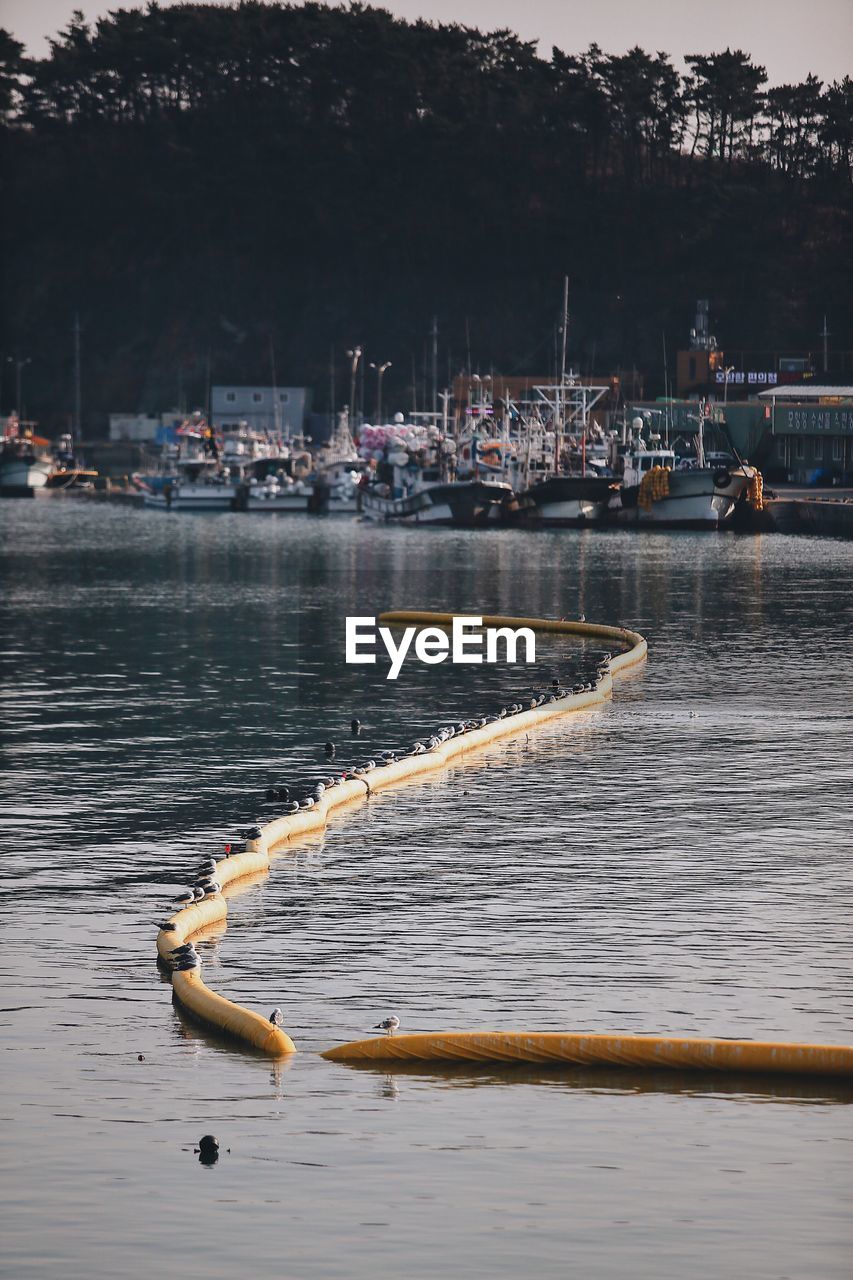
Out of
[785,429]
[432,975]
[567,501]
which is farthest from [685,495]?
[432,975]

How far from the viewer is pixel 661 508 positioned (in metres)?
150

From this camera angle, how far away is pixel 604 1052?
75.8ft

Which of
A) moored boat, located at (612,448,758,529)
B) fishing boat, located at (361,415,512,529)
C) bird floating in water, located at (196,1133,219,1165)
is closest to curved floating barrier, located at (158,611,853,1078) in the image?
bird floating in water, located at (196,1133,219,1165)

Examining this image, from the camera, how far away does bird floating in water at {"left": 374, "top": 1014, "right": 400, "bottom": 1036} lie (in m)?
23.3

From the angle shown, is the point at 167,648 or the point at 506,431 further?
the point at 506,431

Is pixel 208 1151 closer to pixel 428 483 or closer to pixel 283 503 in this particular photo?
pixel 428 483

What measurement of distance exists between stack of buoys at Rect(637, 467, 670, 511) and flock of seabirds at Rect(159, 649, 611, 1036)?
81.9 meters

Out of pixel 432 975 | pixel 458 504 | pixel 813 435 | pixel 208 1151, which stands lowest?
pixel 208 1151

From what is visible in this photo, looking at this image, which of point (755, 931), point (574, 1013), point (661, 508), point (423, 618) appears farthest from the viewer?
point (661, 508)

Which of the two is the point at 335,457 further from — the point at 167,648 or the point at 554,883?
the point at 554,883

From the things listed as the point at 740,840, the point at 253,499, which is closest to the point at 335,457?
the point at 253,499

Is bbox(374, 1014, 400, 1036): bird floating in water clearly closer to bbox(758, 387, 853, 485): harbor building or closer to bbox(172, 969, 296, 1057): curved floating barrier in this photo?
bbox(172, 969, 296, 1057): curved floating barrier

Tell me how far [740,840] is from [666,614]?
46.0 metres

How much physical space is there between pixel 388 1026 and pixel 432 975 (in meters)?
3.21
